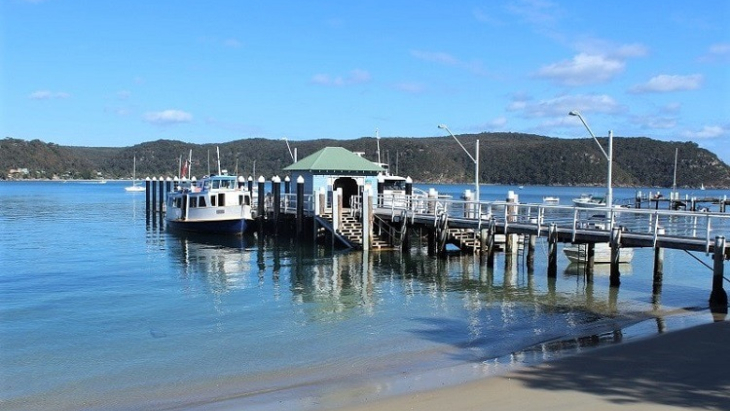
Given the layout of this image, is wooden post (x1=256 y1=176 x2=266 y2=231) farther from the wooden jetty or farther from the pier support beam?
the pier support beam

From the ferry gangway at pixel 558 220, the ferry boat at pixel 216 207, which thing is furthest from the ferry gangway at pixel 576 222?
the ferry boat at pixel 216 207

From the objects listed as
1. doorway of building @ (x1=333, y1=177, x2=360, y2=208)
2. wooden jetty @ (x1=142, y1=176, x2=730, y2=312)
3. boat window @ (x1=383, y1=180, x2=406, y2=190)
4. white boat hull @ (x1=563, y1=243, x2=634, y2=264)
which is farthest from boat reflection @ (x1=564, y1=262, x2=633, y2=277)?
boat window @ (x1=383, y1=180, x2=406, y2=190)

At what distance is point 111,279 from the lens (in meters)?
27.2

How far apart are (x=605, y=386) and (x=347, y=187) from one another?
29.7 metres

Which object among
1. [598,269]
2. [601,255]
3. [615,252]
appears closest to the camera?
[615,252]

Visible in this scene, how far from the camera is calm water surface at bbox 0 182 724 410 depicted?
1312 cm

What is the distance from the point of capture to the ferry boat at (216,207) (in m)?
44.5

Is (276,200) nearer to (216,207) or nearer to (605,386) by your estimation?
(216,207)

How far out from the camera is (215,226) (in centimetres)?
4550

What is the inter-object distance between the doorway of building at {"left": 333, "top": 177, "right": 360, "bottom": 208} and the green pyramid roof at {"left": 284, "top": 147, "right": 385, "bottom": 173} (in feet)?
3.74

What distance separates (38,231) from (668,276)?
4170 cm

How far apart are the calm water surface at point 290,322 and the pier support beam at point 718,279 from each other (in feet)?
1.69

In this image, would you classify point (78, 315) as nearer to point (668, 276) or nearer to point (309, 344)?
point (309, 344)

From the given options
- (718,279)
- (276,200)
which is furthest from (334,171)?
(718,279)
